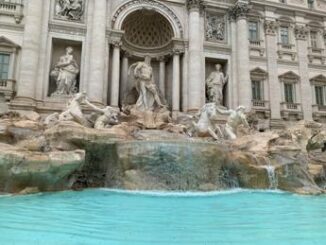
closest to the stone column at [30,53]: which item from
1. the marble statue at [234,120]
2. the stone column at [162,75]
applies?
the stone column at [162,75]

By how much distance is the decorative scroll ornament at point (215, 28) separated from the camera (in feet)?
74.1

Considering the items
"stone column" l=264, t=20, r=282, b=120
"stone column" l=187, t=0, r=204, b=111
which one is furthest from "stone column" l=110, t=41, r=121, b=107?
"stone column" l=264, t=20, r=282, b=120

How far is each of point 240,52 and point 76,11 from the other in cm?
1123

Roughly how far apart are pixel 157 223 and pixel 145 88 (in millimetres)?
13874

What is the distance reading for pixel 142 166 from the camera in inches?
436

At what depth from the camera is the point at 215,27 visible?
2286 centimetres

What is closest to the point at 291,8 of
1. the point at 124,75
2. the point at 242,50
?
the point at 242,50

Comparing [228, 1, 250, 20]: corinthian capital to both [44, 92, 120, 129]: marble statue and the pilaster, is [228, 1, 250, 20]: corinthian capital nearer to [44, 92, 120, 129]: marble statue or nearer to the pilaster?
the pilaster

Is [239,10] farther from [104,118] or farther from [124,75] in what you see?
[104,118]

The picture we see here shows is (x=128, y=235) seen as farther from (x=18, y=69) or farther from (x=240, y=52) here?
(x=240, y=52)

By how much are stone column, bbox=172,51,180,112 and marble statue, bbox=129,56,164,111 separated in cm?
174

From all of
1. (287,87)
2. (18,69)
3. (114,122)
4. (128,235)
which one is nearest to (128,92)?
(114,122)

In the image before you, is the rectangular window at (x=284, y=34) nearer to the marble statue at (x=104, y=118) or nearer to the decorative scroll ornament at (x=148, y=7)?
the decorative scroll ornament at (x=148, y=7)

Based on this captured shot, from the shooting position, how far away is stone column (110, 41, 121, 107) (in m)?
19.2
